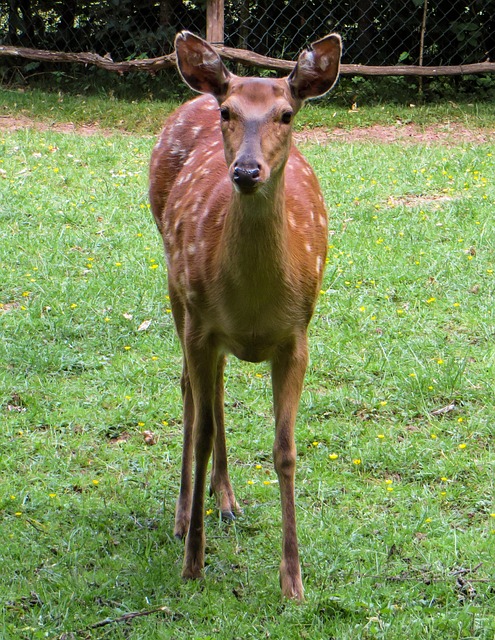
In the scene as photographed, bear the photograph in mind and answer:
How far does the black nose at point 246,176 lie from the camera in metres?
3.13

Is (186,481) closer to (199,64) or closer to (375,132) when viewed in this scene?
(199,64)

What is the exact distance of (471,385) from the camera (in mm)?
5242

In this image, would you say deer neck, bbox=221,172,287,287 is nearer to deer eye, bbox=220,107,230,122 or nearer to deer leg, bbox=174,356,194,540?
deer eye, bbox=220,107,230,122

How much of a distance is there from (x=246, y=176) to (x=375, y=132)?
7636 mm

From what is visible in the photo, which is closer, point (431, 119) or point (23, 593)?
point (23, 593)

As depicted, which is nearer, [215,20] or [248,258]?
[248,258]

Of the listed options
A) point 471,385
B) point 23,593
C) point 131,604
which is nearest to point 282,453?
point 131,604

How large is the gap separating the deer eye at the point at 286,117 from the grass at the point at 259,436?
5.52 ft

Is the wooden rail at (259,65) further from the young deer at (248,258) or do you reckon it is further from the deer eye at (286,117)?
the deer eye at (286,117)

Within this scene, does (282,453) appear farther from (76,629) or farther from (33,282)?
(33,282)

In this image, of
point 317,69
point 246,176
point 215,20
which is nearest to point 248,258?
point 246,176

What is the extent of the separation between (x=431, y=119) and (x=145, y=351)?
6.04 metres

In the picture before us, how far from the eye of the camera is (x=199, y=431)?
13.1 feet

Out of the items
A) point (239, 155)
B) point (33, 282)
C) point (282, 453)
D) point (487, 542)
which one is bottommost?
point (33, 282)
